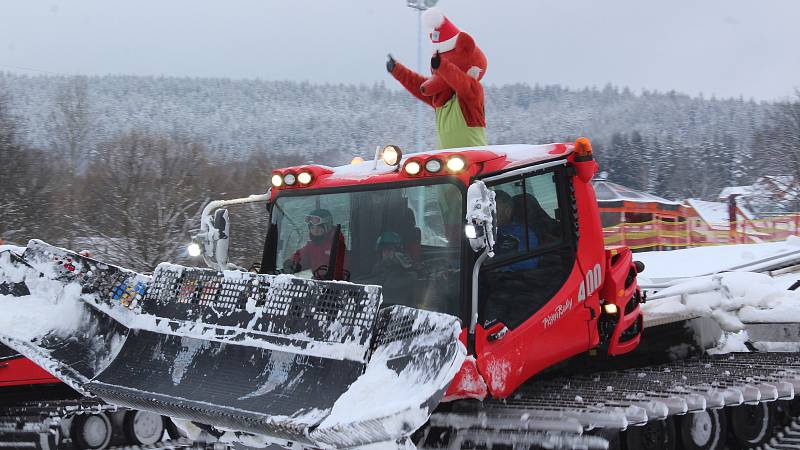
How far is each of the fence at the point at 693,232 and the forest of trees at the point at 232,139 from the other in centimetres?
940

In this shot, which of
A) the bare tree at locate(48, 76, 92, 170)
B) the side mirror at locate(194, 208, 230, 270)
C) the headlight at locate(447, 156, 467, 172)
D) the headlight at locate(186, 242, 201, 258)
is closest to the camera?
the headlight at locate(447, 156, 467, 172)

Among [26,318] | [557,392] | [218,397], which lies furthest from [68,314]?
[557,392]

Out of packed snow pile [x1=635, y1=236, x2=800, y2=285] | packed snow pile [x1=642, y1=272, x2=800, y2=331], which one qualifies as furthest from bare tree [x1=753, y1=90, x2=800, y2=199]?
packed snow pile [x1=642, y1=272, x2=800, y2=331]

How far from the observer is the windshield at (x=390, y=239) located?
5.31m

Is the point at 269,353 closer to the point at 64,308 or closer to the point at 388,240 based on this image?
the point at 388,240

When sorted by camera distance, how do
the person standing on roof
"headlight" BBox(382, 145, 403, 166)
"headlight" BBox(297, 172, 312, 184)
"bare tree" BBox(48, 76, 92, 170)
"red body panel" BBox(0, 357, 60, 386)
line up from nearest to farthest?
"headlight" BBox(382, 145, 403, 166) → "headlight" BBox(297, 172, 312, 184) → "red body panel" BBox(0, 357, 60, 386) → the person standing on roof → "bare tree" BBox(48, 76, 92, 170)

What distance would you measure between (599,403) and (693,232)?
31.3 meters

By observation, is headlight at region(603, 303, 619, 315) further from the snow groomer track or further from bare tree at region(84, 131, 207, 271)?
bare tree at region(84, 131, 207, 271)

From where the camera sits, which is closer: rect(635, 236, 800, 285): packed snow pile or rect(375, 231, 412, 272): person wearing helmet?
rect(375, 231, 412, 272): person wearing helmet

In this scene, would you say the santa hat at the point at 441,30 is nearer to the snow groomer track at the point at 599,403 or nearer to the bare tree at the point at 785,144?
the snow groomer track at the point at 599,403

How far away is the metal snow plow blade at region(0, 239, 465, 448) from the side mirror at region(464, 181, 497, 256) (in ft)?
1.49

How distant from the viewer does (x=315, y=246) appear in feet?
19.7

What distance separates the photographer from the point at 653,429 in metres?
5.89

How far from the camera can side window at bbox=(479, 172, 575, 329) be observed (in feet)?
17.7
